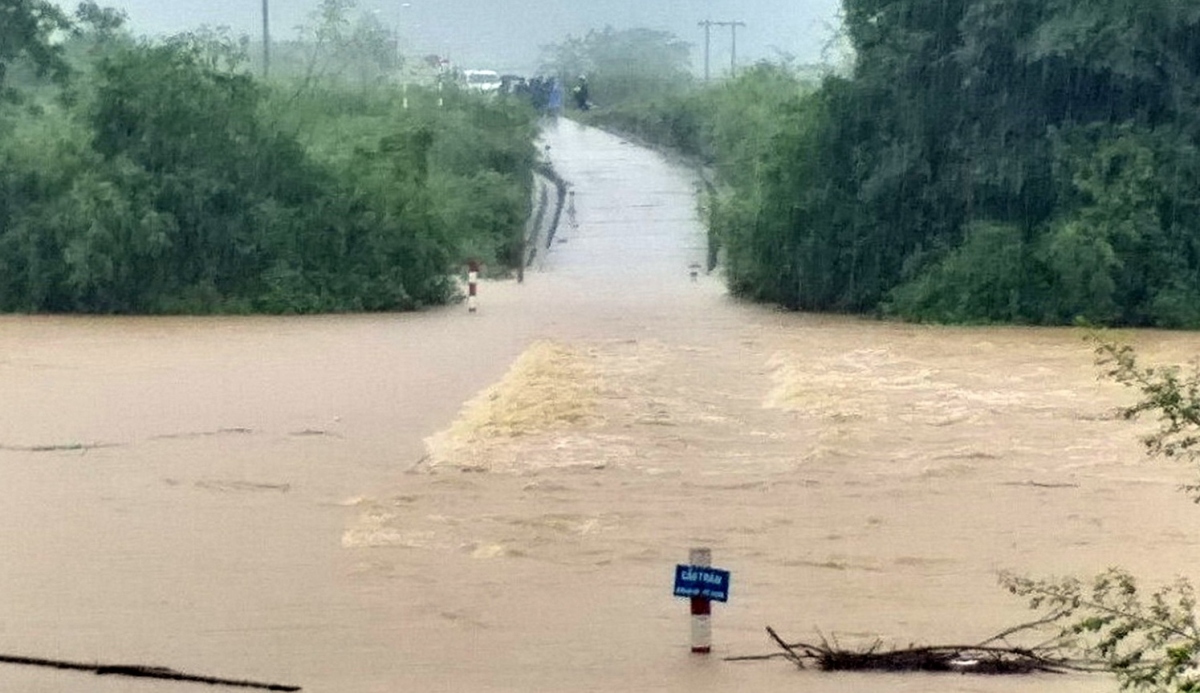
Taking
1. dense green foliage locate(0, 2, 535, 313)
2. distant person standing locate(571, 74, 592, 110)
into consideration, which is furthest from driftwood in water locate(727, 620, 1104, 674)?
distant person standing locate(571, 74, 592, 110)

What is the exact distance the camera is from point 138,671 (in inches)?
368

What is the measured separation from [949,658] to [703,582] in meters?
1.35

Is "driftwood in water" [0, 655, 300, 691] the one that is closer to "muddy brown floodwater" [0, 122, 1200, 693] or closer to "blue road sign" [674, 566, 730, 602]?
"muddy brown floodwater" [0, 122, 1200, 693]

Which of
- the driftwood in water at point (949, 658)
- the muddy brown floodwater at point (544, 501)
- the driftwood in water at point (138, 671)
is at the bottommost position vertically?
the muddy brown floodwater at point (544, 501)

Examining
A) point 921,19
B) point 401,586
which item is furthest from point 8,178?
point 401,586

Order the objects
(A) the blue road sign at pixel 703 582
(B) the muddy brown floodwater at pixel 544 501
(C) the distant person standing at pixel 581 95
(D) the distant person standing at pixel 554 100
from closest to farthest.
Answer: (A) the blue road sign at pixel 703 582 → (B) the muddy brown floodwater at pixel 544 501 → (D) the distant person standing at pixel 554 100 → (C) the distant person standing at pixel 581 95

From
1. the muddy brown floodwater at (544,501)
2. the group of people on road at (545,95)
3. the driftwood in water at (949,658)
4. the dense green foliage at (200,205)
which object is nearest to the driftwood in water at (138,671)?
the muddy brown floodwater at (544,501)

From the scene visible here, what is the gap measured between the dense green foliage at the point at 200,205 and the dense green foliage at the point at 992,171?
253 inches

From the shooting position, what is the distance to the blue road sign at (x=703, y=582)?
8.93 meters

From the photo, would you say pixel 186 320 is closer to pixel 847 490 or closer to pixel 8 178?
pixel 8 178

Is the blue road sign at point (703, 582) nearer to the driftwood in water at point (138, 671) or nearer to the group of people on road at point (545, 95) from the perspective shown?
the driftwood in water at point (138, 671)

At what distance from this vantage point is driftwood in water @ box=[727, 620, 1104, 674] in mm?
9211

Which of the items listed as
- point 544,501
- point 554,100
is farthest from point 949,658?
A: point 554,100

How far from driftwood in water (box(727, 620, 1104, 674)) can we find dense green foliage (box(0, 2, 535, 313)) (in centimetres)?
2503
